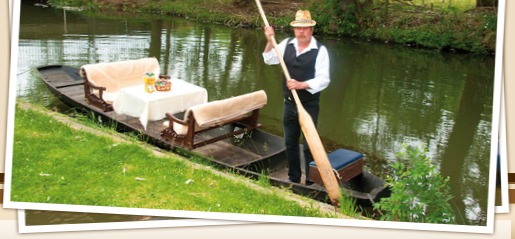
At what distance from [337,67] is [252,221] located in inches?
175

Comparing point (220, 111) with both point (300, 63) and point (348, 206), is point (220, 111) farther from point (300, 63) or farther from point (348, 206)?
point (348, 206)

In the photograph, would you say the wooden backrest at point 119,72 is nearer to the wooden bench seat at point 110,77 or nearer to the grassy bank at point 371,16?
the wooden bench seat at point 110,77

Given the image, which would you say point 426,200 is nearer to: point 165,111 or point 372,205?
point 372,205

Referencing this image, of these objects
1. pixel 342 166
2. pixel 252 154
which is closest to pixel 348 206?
pixel 342 166

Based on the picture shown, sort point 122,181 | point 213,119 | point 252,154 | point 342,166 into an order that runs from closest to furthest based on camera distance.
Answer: point 122,181
point 342,166
point 213,119
point 252,154

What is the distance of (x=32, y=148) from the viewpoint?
15.6 feet

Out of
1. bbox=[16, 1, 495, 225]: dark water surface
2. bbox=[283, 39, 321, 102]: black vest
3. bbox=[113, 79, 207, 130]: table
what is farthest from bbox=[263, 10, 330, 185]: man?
bbox=[113, 79, 207, 130]: table

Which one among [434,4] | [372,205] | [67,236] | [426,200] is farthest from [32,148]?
[434,4]

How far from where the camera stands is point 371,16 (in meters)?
8.03

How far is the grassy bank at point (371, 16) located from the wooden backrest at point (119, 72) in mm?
633

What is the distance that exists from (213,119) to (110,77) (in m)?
2.02

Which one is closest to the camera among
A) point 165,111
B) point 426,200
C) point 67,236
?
point 67,236

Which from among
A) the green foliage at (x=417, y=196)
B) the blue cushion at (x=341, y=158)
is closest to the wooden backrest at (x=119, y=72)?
the blue cushion at (x=341, y=158)

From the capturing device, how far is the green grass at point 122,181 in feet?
14.0
